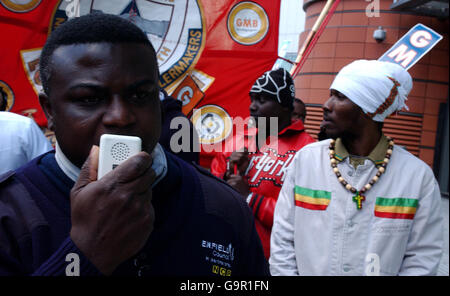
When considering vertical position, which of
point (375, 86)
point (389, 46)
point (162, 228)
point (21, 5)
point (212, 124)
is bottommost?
point (162, 228)

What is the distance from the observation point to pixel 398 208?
6.73 feet

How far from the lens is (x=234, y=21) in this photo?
2840 mm

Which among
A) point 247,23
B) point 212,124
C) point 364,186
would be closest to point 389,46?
point 247,23

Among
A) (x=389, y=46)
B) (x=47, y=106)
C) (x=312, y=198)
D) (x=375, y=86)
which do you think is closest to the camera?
(x=47, y=106)

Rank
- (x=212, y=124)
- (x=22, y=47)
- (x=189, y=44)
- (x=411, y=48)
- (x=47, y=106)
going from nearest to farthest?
(x=47, y=106), (x=22, y=47), (x=189, y=44), (x=212, y=124), (x=411, y=48)

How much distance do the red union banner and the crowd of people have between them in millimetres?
475

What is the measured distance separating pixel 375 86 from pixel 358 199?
689 millimetres

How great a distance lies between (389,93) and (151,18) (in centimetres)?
149

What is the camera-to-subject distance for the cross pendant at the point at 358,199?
2096 millimetres

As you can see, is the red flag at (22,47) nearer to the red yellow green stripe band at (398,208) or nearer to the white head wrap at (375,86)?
the white head wrap at (375,86)

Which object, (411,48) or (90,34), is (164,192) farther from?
(411,48)

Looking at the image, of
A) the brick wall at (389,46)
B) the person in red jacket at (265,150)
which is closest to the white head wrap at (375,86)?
the person in red jacket at (265,150)
